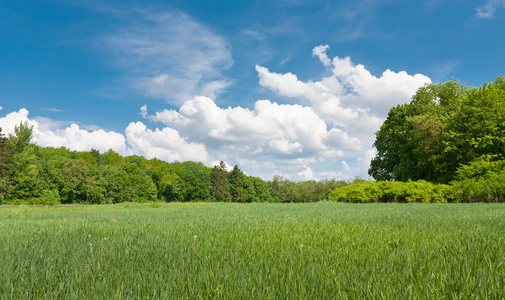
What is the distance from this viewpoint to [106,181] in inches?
2408

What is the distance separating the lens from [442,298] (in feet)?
6.12

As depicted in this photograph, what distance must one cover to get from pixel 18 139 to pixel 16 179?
7.74 metres

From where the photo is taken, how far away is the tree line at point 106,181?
149ft

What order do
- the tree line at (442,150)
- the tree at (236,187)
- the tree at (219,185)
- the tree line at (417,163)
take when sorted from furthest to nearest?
the tree at (236,187) → the tree at (219,185) → the tree line at (417,163) → the tree line at (442,150)

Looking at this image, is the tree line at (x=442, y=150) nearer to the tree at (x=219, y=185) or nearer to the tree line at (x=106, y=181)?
the tree line at (x=106, y=181)

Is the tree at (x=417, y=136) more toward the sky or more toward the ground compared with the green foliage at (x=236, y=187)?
more toward the sky

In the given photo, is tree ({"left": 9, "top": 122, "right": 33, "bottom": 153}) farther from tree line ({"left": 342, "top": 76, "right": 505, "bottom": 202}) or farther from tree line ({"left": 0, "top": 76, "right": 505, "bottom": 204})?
tree line ({"left": 342, "top": 76, "right": 505, "bottom": 202})

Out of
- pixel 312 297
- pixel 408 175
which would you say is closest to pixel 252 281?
pixel 312 297

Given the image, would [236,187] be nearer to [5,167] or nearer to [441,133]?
[5,167]

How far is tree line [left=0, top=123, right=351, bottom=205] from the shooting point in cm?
4550


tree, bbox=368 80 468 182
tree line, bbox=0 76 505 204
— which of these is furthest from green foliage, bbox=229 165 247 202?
tree, bbox=368 80 468 182

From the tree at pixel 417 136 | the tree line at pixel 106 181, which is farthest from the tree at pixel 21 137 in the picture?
the tree at pixel 417 136

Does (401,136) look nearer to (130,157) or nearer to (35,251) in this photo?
(35,251)

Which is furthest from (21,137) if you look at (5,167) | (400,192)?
(400,192)
